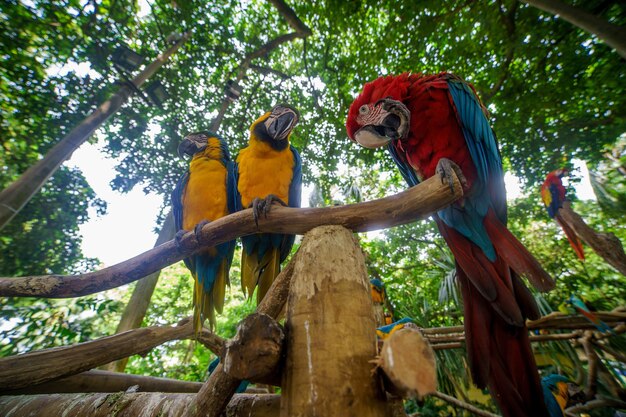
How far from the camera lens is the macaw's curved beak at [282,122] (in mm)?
2127

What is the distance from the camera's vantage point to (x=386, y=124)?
178 cm

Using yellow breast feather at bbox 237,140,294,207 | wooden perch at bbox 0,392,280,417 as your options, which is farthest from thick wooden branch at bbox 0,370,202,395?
yellow breast feather at bbox 237,140,294,207

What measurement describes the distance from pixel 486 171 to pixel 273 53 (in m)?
7.57

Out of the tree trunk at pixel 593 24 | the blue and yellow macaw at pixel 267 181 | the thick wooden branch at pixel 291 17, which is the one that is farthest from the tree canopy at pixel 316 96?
the blue and yellow macaw at pixel 267 181

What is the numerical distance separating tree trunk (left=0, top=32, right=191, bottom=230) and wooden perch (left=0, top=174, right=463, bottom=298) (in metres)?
3.12

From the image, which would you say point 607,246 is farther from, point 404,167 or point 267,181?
point 267,181

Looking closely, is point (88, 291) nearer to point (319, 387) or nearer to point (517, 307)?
point (319, 387)

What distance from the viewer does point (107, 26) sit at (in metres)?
4.85

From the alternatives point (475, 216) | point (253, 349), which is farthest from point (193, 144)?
point (475, 216)

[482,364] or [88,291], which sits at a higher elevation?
[88,291]

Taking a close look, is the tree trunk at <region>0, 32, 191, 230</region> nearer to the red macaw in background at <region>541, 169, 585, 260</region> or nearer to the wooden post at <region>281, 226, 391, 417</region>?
the wooden post at <region>281, 226, 391, 417</region>

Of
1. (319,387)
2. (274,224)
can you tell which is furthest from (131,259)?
(319,387)

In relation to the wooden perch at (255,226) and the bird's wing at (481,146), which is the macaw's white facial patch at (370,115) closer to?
the bird's wing at (481,146)

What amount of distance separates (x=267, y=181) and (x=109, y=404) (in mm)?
1633
